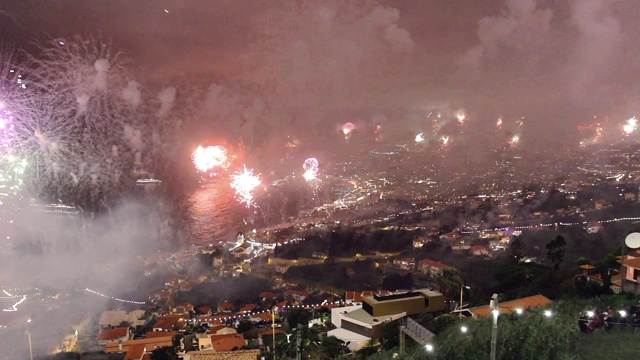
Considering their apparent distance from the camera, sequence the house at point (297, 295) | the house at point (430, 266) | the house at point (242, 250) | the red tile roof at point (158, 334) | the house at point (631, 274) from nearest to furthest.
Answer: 1. the house at point (631, 274)
2. the red tile roof at point (158, 334)
3. the house at point (297, 295)
4. the house at point (430, 266)
5. the house at point (242, 250)

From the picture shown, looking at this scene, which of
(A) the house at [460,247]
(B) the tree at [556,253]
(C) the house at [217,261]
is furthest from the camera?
(C) the house at [217,261]

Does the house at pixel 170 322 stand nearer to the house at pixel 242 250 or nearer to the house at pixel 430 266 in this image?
the house at pixel 242 250

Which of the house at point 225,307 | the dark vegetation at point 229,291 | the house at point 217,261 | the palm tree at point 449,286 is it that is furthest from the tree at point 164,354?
the house at point 217,261

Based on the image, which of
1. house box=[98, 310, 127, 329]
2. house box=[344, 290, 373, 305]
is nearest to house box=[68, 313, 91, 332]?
house box=[98, 310, 127, 329]

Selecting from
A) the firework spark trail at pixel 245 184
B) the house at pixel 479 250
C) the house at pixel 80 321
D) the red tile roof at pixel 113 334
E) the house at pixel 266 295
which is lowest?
the house at pixel 80 321

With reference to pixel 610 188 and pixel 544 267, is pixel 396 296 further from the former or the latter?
pixel 610 188

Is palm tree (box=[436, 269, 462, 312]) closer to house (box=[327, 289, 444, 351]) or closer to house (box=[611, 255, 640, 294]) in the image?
house (box=[327, 289, 444, 351])

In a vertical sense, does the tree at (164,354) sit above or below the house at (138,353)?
above
